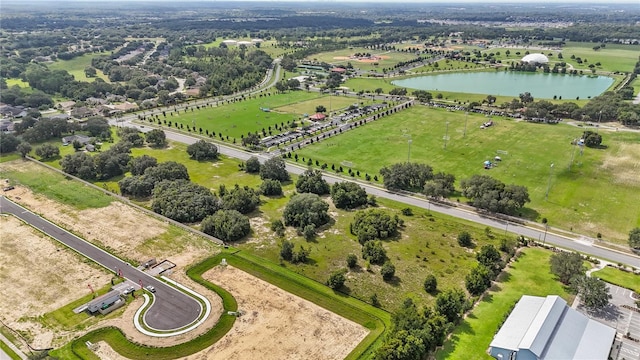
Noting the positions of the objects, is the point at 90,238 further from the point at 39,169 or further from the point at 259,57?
the point at 259,57

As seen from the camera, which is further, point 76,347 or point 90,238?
point 90,238

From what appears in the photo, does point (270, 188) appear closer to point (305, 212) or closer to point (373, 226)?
point (305, 212)

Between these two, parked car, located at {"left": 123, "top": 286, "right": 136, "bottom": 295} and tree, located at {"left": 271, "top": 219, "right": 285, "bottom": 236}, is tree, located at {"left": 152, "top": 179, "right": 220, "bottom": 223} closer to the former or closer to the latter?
tree, located at {"left": 271, "top": 219, "right": 285, "bottom": 236}

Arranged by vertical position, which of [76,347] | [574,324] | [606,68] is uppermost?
[606,68]

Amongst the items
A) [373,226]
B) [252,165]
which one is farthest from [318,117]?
[373,226]

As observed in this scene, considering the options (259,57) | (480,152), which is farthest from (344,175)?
(259,57)

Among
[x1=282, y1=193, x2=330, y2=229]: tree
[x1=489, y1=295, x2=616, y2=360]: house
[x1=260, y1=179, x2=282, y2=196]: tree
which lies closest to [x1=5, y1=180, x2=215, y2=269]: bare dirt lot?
[x1=282, y1=193, x2=330, y2=229]: tree

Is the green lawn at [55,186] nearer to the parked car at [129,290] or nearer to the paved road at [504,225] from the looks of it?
the parked car at [129,290]
